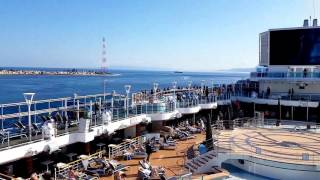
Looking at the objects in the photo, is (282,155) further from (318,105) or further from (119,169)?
(318,105)

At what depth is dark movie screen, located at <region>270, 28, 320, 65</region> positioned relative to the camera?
3553 cm

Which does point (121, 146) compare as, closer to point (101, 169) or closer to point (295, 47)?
point (101, 169)

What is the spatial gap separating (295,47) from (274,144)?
1718 centimetres

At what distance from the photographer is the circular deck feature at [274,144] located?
18891 millimetres

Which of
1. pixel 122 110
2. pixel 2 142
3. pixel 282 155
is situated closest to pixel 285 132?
pixel 282 155

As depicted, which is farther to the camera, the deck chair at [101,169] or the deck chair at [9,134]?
the deck chair at [101,169]

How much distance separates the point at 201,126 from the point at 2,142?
17857 mm

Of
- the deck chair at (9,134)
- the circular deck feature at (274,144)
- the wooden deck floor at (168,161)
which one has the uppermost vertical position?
the deck chair at (9,134)

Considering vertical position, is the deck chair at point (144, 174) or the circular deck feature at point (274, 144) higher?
the circular deck feature at point (274, 144)

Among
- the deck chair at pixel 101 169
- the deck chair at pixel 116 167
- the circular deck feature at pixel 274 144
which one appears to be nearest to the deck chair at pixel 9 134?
the deck chair at pixel 101 169

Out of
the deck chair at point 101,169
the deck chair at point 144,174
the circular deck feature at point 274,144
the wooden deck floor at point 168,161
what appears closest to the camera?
the deck chair at point 144,174

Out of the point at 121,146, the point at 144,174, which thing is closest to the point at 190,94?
the point at 121,146

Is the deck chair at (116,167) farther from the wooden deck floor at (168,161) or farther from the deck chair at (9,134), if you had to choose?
the deck chair at (9,134)

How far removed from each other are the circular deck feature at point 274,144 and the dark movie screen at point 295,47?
38.8ft
